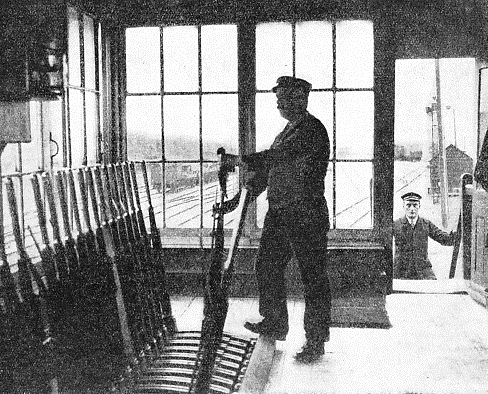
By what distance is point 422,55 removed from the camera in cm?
563

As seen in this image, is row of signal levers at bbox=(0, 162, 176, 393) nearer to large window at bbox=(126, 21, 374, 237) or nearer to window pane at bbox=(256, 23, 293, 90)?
large window at bbox=(126, 21, 374, 237)

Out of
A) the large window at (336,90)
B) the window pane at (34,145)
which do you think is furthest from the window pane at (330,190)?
the window pane at (34,145)

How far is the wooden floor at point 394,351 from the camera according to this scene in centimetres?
333

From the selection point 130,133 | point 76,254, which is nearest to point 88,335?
point 76,254

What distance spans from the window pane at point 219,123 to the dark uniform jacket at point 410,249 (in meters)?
2.13

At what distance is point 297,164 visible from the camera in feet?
12.8

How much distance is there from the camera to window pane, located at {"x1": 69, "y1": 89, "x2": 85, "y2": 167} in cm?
451

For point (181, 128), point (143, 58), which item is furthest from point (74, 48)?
point (181, 128)

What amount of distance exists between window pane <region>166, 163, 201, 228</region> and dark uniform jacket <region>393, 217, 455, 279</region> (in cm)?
219

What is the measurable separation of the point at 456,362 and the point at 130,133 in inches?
124

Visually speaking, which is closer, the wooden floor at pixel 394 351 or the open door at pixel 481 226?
the wooden floor at pixel 394 351

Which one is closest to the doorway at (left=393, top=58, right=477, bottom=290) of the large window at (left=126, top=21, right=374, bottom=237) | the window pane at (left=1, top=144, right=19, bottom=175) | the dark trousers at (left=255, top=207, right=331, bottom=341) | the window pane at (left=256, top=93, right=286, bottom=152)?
the large window at (left=126, top=21, right=374, bottom=237)

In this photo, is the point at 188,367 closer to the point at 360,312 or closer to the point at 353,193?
the point at 360,312

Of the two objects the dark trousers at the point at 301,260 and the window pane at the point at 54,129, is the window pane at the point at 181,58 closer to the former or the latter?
the window pane at the point at 54,129
